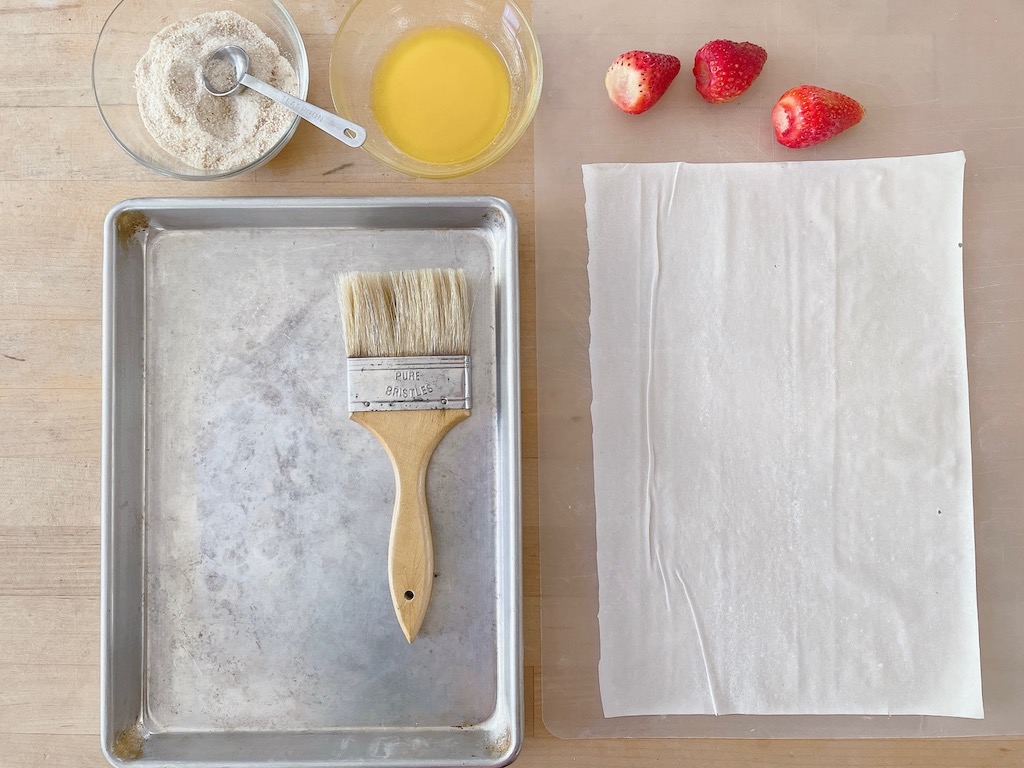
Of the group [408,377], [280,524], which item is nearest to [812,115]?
[408,377]

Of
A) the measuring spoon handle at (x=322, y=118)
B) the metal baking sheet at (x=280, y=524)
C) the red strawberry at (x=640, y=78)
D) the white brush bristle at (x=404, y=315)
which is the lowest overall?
the metal baking sheet at (x=280, y=524)

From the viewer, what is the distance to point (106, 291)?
1.84ft

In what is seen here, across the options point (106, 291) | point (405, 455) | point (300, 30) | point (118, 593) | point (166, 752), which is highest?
point (300, 30)

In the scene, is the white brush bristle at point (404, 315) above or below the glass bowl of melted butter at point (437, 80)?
below

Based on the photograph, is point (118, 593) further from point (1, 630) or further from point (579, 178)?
point (579, 178)

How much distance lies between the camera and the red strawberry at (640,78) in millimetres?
582

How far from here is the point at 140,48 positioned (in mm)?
601

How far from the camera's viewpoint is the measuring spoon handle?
0.55 meters

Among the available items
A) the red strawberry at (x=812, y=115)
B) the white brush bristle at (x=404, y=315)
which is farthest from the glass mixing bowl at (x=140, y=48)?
the red strawberry at (x=812, y=115)

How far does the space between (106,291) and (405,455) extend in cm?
26

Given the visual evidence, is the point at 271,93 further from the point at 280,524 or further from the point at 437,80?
the point at 280,524

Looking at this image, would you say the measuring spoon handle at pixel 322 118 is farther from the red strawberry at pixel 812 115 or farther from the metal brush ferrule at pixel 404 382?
the red strawberry at pixel 812 115

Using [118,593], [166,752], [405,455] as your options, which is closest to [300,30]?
[405,455]

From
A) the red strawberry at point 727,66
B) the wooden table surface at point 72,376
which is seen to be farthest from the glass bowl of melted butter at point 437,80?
the red strawberry at point 727,66
